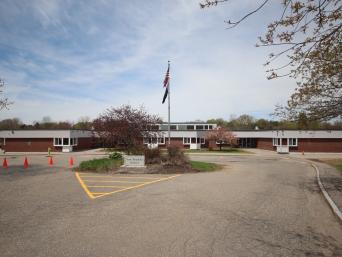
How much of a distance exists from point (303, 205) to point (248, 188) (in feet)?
10.6

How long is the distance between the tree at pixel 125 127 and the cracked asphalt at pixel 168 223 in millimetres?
9953

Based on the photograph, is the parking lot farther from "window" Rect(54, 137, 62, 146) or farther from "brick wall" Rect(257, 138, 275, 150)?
"brick wall" Rect(257, 138, 275, 150)

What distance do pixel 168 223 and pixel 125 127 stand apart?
15415 millimetres

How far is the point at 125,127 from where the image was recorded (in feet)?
73.7

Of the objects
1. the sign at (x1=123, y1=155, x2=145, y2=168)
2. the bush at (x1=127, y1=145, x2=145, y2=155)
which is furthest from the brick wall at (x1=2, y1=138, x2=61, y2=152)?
the sign at (x1=123, y1=155, x2=145, y2=168)

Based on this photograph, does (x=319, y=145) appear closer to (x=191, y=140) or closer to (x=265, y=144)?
(x=265, y=144)

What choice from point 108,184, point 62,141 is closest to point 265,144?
point 62,141

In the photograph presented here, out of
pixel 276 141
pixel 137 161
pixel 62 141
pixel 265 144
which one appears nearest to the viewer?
pixel 137 161

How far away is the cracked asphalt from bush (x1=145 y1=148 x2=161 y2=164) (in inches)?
323

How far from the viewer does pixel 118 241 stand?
6293 mm

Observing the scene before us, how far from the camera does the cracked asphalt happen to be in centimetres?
591

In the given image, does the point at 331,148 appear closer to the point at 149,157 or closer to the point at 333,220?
the point at 149,157

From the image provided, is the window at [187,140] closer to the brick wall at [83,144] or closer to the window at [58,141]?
the brick wall at [83,144]

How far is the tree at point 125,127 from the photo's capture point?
22.4 m
